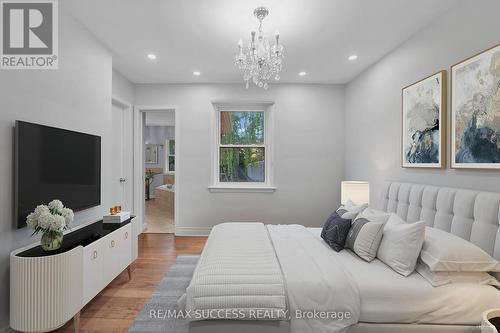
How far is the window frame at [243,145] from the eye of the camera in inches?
172

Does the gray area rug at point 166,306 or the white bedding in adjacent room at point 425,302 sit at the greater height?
the white bedding in adjacent room at point 425,302

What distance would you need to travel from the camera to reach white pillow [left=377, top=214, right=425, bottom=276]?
68.7 inches

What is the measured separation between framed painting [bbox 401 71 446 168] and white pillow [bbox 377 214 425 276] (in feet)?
2.75

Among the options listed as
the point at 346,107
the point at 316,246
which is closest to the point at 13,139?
the point at 316,246

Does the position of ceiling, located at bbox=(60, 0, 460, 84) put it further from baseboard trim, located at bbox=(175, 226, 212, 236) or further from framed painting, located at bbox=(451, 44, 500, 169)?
baseboard trim, located at bbox=(175, 226, 212, 236)

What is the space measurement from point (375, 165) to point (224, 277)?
2681mm

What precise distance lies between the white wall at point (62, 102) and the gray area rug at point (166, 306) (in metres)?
0.94

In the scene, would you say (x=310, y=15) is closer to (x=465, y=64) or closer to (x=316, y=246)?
(x=465, y=64)

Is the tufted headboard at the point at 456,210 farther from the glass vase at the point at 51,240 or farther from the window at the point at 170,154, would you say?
the window at the point at 170,154

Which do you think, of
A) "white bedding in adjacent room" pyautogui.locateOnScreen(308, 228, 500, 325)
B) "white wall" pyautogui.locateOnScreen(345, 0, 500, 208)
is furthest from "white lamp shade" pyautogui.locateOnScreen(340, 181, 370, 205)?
"white bedding in adjacent room" pyautogui.locateOnScreen(308, 228, 500, 325)

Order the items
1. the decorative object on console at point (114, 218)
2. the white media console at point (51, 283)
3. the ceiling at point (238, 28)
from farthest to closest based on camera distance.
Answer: the decorative object on console at point (114, 218) → the ceiling at point (238, 28) → the white media console at point (51, 283)

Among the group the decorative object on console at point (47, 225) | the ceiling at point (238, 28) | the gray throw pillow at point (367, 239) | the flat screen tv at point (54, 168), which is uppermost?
the ceiling at point (238, 28)

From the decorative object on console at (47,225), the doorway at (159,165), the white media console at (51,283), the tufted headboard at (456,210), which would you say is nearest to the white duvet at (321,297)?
the tufted headboard at (456,210)

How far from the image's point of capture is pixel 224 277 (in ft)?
5.38
